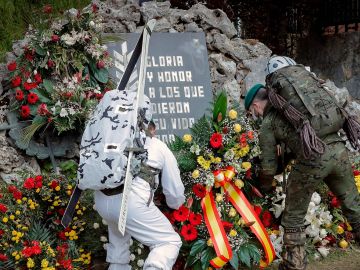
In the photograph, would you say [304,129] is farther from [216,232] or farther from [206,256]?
[206,256]

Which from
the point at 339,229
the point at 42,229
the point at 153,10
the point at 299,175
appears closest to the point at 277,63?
the point at 299,175

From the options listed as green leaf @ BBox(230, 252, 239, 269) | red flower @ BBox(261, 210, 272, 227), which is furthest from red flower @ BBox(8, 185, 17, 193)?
red flower @ BBox(261, 210, 272, 227)

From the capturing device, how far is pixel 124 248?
4.02 m

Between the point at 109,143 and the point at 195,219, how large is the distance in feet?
4.43

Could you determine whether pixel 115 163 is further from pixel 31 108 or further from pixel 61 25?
pixel 61 25

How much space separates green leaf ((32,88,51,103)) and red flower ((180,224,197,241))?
1.97 metres

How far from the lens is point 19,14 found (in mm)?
7152

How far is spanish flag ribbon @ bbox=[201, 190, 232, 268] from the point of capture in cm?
436

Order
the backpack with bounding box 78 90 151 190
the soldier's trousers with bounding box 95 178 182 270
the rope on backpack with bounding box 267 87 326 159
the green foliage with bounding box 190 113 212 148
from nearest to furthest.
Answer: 1. the backpack with bounding box 78 90 151 190
2. the soldier's trousers with bounding box 95 178 182 270
3. the rope on backpack with bounding box 267 87 326 159
4. the green foliage with bounding box 190 113 212 148

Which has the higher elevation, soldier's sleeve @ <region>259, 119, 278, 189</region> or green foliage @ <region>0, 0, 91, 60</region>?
green foliage @ <region>0, 0, 91, 60</region>

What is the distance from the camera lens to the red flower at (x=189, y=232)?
174 inches

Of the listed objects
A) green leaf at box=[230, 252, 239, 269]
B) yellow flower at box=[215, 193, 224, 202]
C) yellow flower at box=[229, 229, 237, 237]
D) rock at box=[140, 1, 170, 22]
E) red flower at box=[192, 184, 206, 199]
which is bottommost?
green leaf at box=[230, 252, 239, 269]

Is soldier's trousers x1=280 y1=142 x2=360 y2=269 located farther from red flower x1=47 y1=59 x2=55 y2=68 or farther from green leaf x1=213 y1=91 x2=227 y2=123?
red flower x1=47 y1=59 x2=55 y2=68

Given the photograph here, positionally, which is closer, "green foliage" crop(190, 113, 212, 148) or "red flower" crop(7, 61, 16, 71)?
"green foliage" crop(190, 113, 212, 148)
